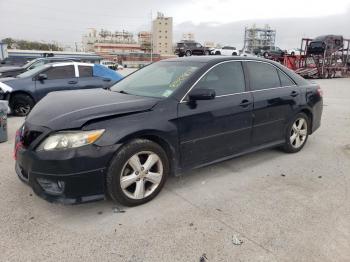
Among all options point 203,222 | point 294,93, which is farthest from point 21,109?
point 203,222

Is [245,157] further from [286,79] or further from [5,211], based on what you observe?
[5,211]

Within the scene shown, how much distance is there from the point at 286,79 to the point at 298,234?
108 inches

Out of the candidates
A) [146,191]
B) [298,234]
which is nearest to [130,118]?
[146,191]

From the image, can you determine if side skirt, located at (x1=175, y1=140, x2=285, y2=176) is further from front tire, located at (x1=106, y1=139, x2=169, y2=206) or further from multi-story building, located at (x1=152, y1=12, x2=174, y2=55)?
multi-story building, located at (x1=152, y1=12, x2=174, y2=55)

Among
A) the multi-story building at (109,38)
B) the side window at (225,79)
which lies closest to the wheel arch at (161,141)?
the side window at (225,79)

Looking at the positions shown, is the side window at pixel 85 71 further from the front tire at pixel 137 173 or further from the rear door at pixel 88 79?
the front tire at pixel 137 173

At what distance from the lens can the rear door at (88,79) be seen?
8930mm

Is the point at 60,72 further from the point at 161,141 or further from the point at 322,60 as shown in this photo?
the point at 322,60

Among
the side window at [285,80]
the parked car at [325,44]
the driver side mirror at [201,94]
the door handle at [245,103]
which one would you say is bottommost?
the door handle at [245,103]

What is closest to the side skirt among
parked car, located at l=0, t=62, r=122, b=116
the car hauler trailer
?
parked car, located at l=0, t=62, r=122, b=116

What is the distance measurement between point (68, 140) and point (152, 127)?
838mm

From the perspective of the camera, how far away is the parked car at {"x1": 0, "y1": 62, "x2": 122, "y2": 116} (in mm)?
8148

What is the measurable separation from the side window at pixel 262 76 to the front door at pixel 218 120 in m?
0.20

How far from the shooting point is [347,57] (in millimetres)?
24750
